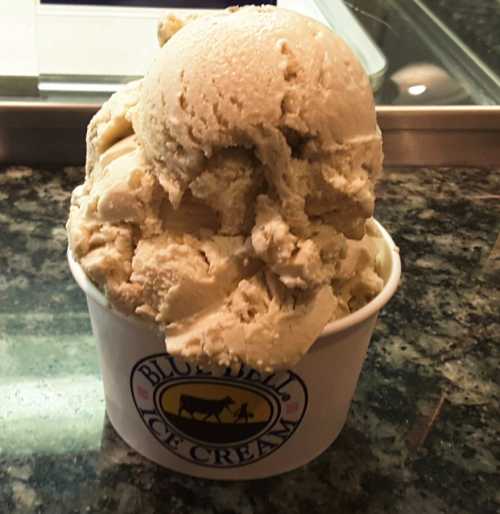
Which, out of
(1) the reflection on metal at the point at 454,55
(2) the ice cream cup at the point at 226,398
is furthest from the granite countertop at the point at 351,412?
(1) the reflection on metal at the point at 454,55

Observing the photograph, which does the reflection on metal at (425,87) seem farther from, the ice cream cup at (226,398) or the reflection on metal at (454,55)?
the ice cream cup at (226,398)

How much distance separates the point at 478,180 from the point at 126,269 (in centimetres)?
79

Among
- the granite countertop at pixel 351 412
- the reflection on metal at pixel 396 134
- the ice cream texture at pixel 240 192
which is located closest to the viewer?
the ice cream texture at pixel 240 192

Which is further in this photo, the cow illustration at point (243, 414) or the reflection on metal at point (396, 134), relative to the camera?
the reflection on metal at point (396, 134)

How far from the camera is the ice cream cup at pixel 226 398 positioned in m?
0.56

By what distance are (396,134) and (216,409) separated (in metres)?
0.69

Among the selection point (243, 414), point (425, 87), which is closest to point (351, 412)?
point (243, 414)

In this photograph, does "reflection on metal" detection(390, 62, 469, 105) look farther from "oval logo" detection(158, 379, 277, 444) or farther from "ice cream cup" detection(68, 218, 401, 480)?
"oval logo" detection(158, 379, 277, 444)

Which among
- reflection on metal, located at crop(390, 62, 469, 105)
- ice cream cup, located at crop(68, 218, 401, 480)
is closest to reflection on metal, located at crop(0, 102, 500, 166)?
reflection on metal, located at crop(390, 62, 469, 105)

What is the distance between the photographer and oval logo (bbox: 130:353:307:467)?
561 millimetres

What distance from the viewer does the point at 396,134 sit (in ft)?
3.75

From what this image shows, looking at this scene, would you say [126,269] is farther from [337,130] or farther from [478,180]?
[478,180]

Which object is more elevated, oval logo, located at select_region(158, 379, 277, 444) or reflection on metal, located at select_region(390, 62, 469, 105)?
reflection on metal, located at select_region(390, 62, 469, 105)

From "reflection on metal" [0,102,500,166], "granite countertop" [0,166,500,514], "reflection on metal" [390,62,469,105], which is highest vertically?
"reflection on metal" [390,62,469,105]
